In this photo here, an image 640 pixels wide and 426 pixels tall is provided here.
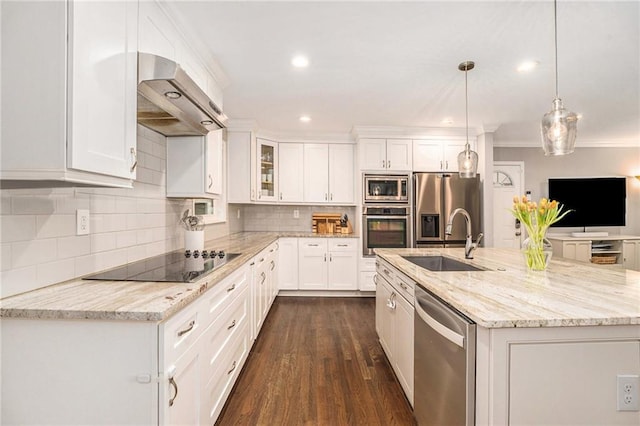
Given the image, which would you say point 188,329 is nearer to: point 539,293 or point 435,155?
point 539,293

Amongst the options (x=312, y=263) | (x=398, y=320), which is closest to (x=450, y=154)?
(x=312, y=263)

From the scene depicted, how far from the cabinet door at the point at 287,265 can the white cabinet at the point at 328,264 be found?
0.24 ft

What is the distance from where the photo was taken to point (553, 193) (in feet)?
17.9

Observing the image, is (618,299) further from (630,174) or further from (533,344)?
(630,174)

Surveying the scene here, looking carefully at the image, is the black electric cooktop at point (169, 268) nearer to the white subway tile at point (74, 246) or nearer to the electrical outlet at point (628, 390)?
the white subway tile at point (74, 246)

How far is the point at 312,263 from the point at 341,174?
4.62 ft

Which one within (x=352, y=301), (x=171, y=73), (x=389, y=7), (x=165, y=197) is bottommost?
(x=352, y=301)

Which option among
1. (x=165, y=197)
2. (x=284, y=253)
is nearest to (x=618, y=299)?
(x=165, y=197)

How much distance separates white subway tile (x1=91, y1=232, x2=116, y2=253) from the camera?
5.35 ft

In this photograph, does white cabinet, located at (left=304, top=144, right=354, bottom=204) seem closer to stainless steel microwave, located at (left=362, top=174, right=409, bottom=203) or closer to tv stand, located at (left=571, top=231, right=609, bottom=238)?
stainless steel microwave, located at (left=362, top=174, right=409, bottom=203)

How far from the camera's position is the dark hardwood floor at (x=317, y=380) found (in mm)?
1865

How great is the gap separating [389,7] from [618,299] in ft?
6.03

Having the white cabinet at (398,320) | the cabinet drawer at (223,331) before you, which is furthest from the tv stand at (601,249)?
the cabinet drawer at (223,331)

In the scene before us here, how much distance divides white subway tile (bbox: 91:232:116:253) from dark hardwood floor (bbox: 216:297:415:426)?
1.19m
